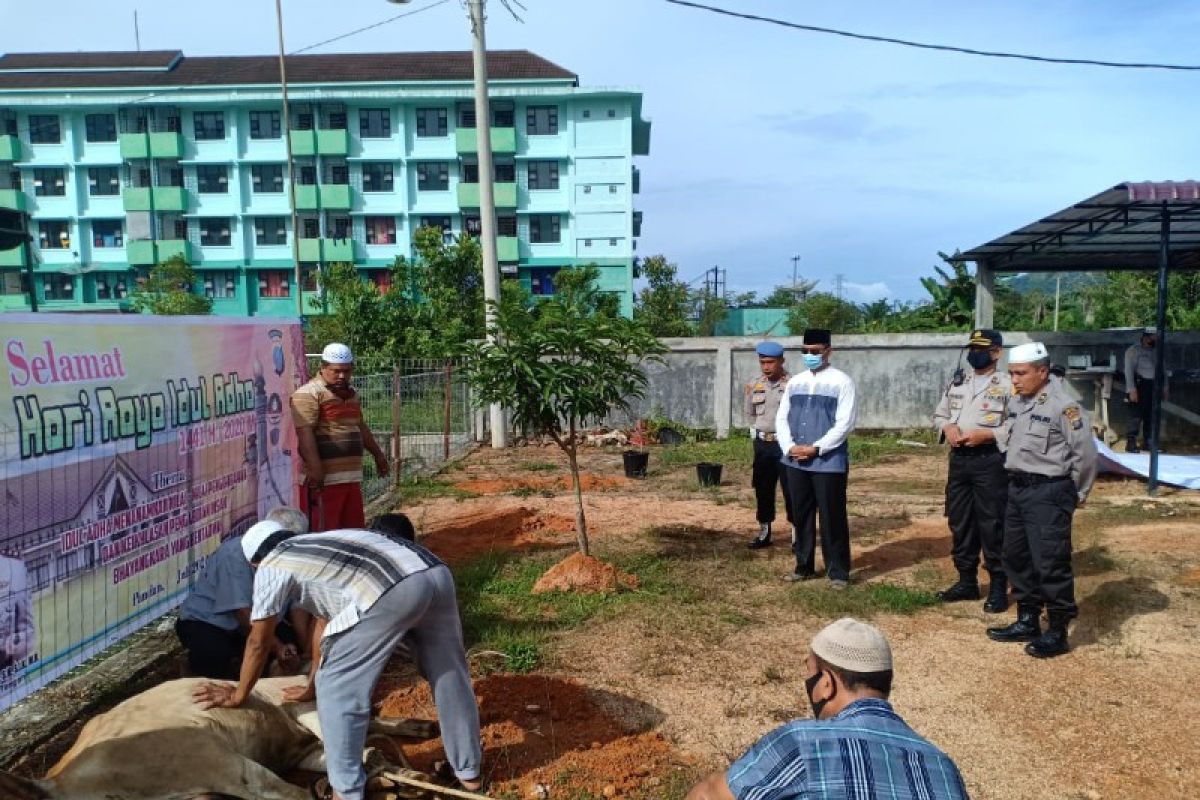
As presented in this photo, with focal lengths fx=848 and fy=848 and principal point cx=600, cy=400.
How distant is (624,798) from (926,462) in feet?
32.5

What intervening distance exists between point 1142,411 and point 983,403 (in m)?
8.18

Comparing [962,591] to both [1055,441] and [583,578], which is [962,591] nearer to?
[1055,441]

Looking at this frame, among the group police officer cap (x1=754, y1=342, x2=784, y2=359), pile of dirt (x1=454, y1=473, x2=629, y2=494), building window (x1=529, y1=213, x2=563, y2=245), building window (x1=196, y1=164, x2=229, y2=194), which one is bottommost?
pile of dirt (x1=454, y1=473, x2=629, y2=494)

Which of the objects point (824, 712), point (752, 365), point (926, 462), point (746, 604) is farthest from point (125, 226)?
point (824, 712)

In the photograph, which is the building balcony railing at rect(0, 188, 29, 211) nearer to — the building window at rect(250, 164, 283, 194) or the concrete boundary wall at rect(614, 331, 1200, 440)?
the building window at rect(250, 164, 283, 194)

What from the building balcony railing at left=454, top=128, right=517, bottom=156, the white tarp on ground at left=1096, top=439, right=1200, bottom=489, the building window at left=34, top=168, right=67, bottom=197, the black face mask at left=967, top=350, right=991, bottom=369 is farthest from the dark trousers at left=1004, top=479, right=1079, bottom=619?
the building window at left=34, top=168, right=67, bottom=197

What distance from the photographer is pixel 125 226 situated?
40406 mm

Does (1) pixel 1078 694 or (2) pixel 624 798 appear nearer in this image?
(2) pixel 624 798

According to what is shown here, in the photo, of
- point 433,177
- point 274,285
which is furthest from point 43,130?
point 433,177

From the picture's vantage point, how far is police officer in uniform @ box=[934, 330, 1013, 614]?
5.77m

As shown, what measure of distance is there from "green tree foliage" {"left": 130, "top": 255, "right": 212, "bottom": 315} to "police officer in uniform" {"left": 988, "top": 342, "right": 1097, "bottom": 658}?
97.4 ft

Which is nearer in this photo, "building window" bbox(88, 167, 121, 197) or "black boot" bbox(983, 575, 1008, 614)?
"black boot" bbox(983, 575, 1008, 614)

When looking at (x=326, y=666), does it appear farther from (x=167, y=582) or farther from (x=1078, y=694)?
(x=1078, y=694)

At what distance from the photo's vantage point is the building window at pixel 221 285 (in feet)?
133
